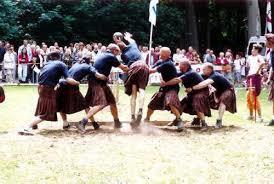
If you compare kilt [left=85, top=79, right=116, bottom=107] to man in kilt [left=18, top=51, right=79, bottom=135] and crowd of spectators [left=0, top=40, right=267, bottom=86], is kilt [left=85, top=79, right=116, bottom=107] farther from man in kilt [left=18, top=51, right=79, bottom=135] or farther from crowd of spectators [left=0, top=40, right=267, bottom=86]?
crowd of spectators [left=0, top=40, right=267, bottom=86]

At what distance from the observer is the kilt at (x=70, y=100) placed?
1210cm

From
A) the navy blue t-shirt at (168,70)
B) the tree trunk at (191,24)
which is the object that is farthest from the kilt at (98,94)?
the tree trunk at (191,24)

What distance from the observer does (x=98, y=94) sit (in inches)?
470

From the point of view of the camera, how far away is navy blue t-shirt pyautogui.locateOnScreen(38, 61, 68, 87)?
38.2 feet

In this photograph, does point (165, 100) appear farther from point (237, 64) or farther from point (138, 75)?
point (237, 64)

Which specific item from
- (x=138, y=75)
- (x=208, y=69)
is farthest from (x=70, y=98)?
(x=208, y=69)

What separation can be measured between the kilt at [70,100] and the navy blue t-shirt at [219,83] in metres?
2.56

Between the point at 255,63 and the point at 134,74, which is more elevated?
the point at 255,63

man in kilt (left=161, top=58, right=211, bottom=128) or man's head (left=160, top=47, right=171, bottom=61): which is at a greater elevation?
man's head (left=160, top=47, right=171, bottom=61)

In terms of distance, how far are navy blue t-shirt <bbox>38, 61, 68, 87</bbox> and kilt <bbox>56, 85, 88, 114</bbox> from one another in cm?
44

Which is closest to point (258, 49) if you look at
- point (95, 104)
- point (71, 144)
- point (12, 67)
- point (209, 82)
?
point (209, 82)

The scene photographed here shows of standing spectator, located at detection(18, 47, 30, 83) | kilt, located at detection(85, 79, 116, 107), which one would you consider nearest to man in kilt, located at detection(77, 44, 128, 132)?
kilt, located at detection(85, 79, 116, 107)

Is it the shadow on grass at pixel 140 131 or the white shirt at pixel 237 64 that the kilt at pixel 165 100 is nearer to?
the shadow on grass at pixel 140 131

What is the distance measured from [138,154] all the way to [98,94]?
2627mm
